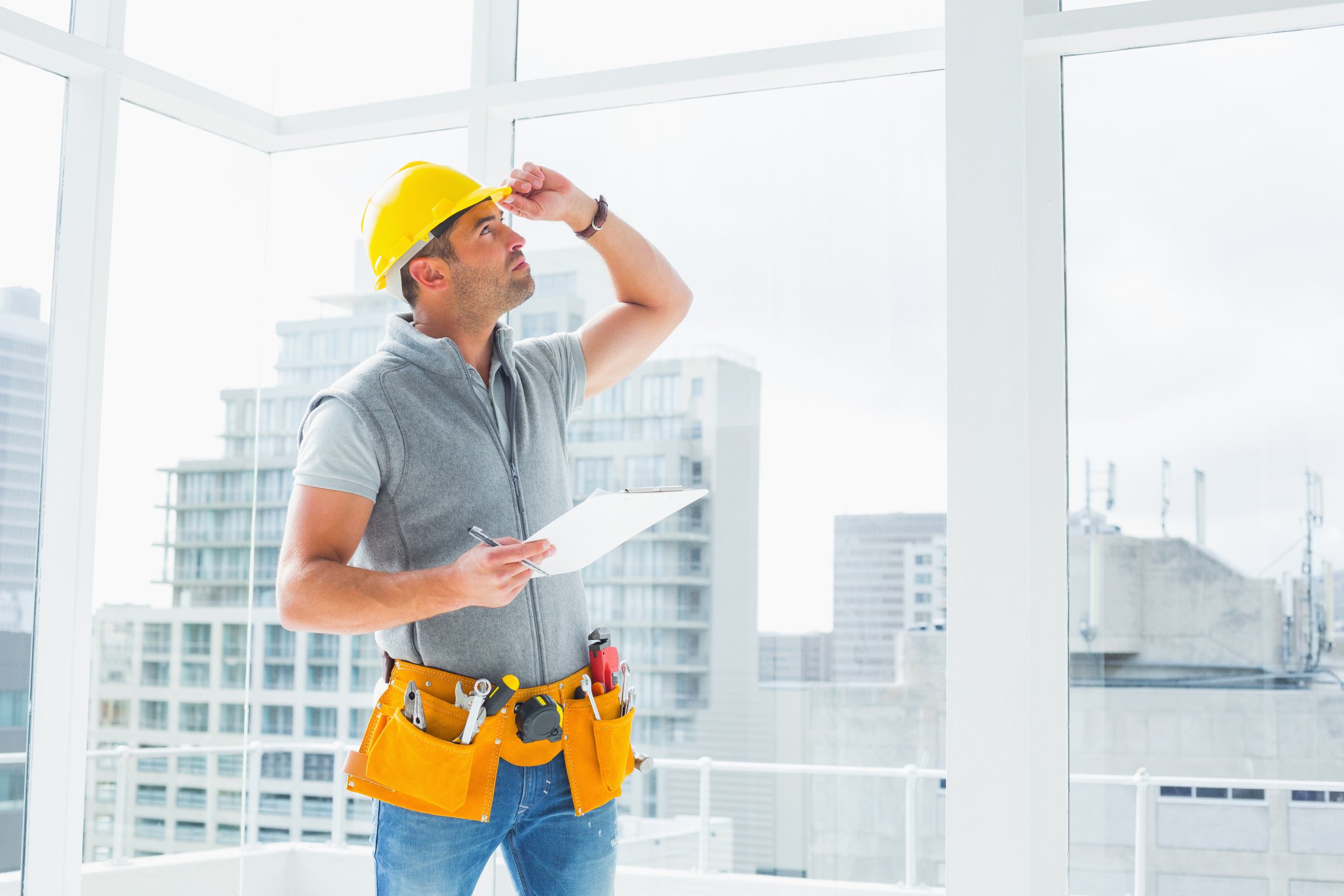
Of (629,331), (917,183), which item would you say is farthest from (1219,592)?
(629,331)

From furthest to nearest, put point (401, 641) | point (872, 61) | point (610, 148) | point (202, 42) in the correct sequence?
1. point (202, 42)
2. point (610, 148)
3. point (872, 61)
4. point (401, 641)

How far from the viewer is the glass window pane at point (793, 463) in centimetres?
227

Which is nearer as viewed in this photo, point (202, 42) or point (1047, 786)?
point (1047, 786)

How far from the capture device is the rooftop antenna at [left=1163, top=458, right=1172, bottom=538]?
2109 millimetres

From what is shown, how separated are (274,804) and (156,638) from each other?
0.51m

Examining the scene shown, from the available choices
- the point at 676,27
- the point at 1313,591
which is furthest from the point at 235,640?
the point at 1313,591

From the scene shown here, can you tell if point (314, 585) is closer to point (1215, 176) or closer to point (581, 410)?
point (581, 410)

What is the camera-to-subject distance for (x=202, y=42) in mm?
2824

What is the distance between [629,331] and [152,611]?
1496 mm

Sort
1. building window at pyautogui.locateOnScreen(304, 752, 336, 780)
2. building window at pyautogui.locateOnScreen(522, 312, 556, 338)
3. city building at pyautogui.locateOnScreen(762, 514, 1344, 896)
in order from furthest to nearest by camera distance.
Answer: building window at pyautogui.locateOnScreen(304, 752, 336, 780), building window at pyautogui.locateOnScreen(522, 312, 556, 338), city building at pyautogui.locateOnScreen(762, 514, 1344, 896)

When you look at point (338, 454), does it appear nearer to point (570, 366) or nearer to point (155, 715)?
point (570, 366)

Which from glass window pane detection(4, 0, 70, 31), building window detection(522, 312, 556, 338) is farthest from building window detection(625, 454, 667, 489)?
glass window pane detection(4, 0, 70, 31)

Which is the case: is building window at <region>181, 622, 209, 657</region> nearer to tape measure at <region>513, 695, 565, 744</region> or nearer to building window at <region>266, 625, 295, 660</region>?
building window at <region>266, 625, 295, 660</region>

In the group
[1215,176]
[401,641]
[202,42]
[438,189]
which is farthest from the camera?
[202,42]
